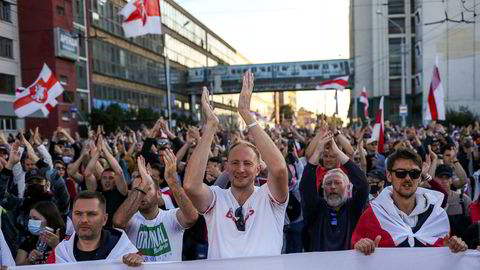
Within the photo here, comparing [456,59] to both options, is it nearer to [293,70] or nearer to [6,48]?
[293,70]

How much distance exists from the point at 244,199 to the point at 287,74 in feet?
178

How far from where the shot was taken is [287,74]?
5672cm

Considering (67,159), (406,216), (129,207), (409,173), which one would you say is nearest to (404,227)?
(406,216)

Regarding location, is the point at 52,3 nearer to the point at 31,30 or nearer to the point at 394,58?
the point at 31,30

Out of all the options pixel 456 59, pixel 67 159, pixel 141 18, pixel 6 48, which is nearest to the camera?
pixel 67 159

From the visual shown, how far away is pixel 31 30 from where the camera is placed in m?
35.8

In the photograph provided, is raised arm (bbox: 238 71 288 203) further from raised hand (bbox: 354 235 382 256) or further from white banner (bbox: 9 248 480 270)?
raised hand (bbox: 354 235 382 256)

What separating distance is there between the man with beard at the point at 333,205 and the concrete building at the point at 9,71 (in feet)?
107

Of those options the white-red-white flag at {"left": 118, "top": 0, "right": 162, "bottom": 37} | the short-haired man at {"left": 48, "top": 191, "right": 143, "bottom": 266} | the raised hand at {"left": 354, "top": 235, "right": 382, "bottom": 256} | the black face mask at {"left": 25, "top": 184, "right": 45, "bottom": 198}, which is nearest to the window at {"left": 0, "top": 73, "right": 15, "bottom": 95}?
the white-red-white flag at {"left": 118, "top": 0, "right": 162, "bottom": 37}

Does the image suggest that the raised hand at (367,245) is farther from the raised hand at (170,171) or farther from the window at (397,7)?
the window at (397,7)

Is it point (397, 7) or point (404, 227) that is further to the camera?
point (397, 7)

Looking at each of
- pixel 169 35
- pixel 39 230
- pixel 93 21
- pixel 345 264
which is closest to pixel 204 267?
pixel 345 264

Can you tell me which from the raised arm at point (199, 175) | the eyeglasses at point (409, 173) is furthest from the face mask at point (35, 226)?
the eyeglasses at point (409, 173)

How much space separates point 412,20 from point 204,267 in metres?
58.7
